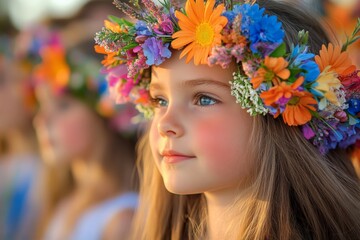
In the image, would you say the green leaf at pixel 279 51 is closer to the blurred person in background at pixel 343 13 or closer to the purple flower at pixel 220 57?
the purple flower at pixel 220 57

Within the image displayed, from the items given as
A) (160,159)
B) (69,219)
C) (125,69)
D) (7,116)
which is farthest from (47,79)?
(160,159)

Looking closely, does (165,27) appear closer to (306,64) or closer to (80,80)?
(306,64)

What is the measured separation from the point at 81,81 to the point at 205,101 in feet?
6.90

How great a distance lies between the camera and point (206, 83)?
2443mm

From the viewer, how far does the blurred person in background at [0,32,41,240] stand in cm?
557

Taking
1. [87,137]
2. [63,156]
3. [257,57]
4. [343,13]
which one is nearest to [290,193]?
[257,57]

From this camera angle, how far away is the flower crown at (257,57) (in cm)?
231

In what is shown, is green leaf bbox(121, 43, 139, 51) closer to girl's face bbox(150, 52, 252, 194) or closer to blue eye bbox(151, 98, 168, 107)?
girl's face bbox(150, 52, 252, 194)

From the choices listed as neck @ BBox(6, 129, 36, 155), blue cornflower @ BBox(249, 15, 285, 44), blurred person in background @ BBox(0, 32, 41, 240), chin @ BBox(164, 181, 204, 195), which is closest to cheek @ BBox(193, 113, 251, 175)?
chin @ BBox(164, 181, 204, 195)

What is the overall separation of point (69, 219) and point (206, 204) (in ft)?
6.67

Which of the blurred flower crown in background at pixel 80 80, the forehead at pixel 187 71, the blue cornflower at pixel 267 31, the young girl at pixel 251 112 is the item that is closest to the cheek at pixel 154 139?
the young girl at pixel 251 112

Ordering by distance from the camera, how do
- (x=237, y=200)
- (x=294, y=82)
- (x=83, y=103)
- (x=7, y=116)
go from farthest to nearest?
(x=7, y=116)
(x=83, y=103)
(x=237, y=200)
(x=294, y=82)

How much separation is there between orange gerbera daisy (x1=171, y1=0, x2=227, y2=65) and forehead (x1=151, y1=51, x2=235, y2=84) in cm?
5

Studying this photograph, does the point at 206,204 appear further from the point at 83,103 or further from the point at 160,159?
the point at 83,103
